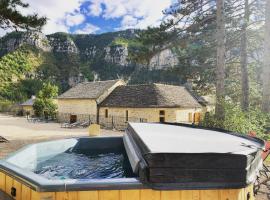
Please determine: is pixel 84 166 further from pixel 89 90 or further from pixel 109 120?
pixel 89 90

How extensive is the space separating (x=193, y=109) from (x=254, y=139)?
28.4m

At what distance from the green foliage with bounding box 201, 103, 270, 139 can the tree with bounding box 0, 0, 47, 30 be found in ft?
33.0

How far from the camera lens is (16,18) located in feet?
50.0

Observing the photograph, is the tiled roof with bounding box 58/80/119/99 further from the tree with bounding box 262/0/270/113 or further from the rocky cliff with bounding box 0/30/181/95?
the rocky cliff with bounding box 0/30/181/95

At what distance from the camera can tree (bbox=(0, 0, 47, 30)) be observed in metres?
14.8

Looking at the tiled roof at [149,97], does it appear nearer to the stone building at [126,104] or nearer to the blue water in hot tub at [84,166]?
the stone building at [126,104]

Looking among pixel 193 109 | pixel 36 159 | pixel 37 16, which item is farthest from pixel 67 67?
pixel 36 159

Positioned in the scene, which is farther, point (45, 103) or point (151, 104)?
point (45, 103)

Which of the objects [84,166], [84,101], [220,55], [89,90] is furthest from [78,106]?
[84,166]

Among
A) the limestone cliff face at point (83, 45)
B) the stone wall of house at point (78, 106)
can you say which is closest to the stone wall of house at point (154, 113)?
the stone wall of house at point (78, 106)

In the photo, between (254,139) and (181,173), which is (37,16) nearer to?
(254,139)

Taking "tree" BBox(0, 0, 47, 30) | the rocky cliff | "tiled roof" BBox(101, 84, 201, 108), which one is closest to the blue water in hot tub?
"tree" BBox(0, 0, 47, 30)

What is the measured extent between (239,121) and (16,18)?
1184cm

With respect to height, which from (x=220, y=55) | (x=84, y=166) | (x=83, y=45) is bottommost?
(x=84, y=166)
